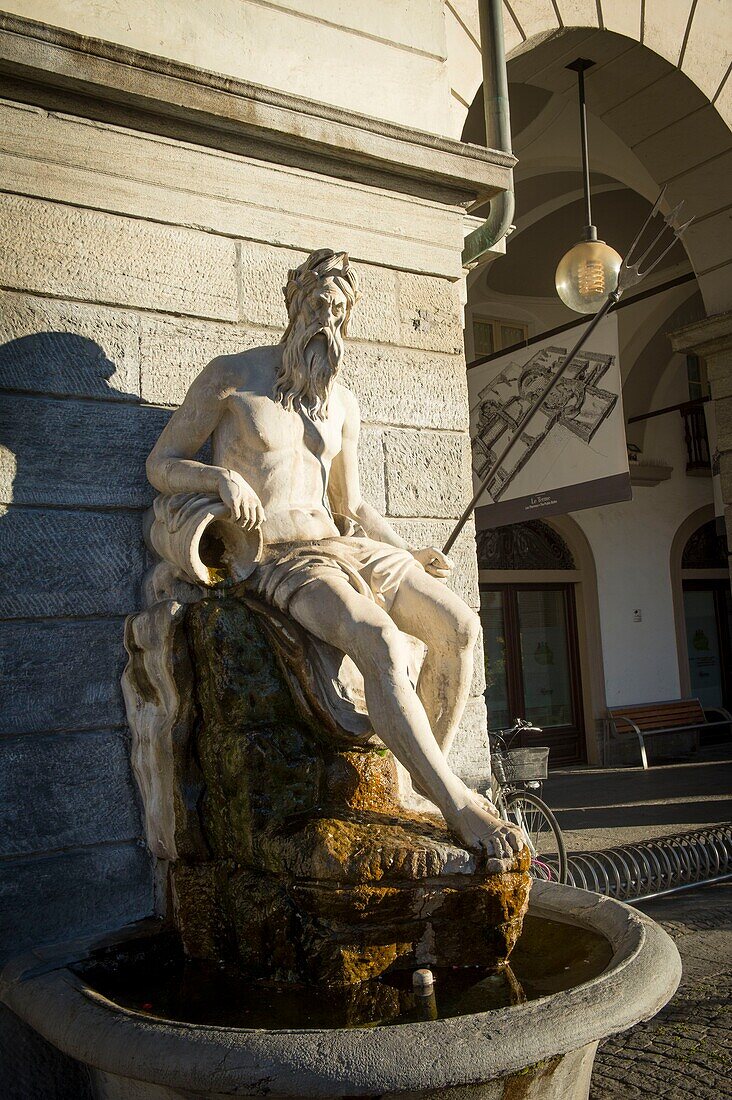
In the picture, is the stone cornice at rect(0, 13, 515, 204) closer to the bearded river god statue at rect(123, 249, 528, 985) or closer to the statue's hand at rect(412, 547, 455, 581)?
the bearded river god statue at rect(123, 249, 528, 985)

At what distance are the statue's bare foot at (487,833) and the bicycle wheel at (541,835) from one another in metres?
1.84

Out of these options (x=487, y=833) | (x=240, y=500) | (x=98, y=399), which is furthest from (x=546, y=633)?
(x=487, y=833)

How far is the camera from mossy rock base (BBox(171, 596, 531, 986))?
2.41m

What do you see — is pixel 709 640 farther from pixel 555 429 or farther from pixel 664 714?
pixel 555 429

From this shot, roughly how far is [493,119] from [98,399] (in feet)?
8.68

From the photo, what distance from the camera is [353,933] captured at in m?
2.41

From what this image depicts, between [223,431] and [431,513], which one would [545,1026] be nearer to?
[223,431]

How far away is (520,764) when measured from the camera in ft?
21.0

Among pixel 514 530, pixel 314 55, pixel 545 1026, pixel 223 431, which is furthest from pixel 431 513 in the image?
pixel 514 530

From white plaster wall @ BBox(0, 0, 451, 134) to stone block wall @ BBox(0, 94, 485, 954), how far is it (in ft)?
1.47

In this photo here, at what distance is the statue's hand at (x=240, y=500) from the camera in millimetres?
2977

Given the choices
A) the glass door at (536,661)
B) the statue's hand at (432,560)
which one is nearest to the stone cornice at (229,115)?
the statue's hand at (432,560)

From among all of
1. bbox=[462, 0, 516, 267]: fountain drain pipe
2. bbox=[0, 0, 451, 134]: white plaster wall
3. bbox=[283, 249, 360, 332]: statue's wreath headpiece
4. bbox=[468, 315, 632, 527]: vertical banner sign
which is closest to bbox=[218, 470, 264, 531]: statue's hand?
bbox=[283, 249, 360, 332]: statue's wreath headpiece

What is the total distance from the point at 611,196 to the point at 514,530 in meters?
4.12
